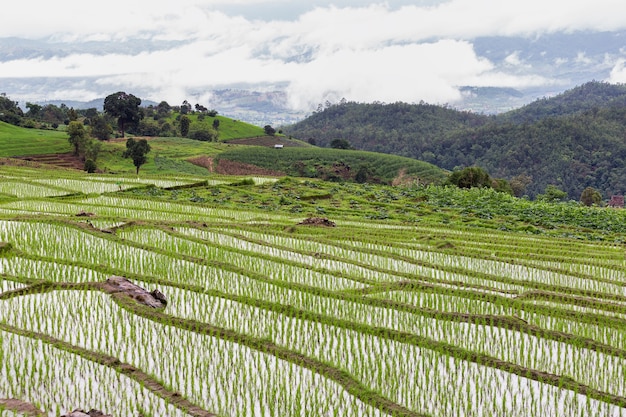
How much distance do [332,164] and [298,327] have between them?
247 ft

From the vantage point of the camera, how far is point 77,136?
61750mm

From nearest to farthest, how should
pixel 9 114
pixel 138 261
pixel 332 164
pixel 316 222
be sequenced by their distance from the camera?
pixel 138 261, pixel 316 222, pixel 9 114, pixel 332 164

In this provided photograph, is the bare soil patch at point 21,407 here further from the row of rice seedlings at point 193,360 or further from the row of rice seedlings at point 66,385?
the row of rice seedlings at point 193,360

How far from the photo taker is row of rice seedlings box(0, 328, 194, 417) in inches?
223

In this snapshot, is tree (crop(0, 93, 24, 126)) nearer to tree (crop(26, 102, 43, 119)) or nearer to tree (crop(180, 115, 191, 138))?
tree (crop(26, 102, 43, 119))

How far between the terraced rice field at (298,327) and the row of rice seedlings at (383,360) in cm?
3

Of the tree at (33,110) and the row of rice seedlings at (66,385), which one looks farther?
the tree at (33,110)

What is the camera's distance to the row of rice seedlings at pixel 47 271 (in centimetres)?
1001

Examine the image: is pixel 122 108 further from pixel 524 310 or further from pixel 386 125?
pixel 386 125

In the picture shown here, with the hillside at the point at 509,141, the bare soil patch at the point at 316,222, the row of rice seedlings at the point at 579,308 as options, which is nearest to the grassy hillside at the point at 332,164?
the hillside at the point at 509,141

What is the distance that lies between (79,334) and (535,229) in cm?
1700

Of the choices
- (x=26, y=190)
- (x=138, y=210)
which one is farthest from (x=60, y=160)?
(x=138, y=210)

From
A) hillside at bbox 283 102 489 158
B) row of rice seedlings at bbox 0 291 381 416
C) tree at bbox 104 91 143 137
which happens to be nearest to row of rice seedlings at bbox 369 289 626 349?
row of rice seedlings at bbox 0 291 381 416

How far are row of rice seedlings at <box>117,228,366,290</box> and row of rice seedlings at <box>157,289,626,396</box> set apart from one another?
1694 millimetres
